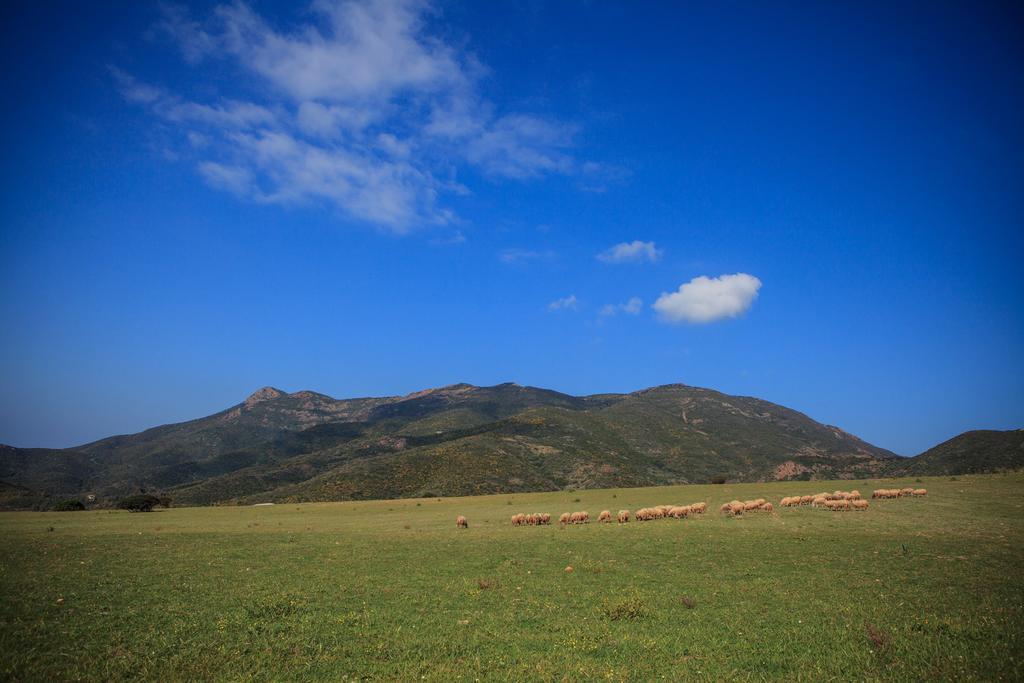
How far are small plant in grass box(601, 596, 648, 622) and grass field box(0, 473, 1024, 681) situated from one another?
77mm

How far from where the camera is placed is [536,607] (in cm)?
1623

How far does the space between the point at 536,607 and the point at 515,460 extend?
303ft

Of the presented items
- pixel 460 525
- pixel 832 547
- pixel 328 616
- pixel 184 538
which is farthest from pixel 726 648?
pixel 184 538

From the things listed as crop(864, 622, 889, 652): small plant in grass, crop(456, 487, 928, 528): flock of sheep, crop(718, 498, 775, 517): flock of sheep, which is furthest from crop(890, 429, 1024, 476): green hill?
crop(864, 622, 889, 652): small plant in grass

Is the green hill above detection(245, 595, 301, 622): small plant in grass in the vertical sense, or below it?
above

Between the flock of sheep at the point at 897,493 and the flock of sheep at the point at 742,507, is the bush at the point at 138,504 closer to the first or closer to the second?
the flock of sheep at the point at 742,507

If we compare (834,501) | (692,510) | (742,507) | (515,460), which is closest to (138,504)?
(515,460)

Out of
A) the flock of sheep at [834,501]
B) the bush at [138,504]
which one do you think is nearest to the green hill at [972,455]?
the flock of sheep at [834,501]

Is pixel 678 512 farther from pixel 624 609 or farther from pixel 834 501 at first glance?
pixel 624 609

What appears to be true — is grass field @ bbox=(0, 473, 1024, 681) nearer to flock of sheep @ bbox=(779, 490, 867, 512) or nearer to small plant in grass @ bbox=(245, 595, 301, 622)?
small plant in grass @ bbox=(245, 595, 301, 622)

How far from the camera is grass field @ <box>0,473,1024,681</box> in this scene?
1173cm

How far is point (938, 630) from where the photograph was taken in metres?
12.8

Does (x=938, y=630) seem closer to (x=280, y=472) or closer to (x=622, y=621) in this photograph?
(x=622, y=621)

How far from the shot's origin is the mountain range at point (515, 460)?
9050 cm
